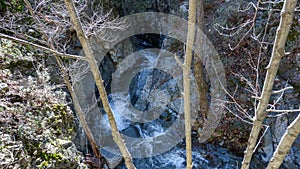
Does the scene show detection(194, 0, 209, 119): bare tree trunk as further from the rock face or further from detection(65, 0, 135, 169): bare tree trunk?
detection(65, 0, 135, 169): bare tree trunk

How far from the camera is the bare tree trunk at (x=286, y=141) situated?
1175mm

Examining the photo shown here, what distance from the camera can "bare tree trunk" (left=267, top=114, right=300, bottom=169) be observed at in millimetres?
1175

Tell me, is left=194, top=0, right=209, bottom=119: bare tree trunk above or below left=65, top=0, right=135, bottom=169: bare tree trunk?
below

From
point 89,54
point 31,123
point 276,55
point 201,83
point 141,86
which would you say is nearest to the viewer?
point 276,55

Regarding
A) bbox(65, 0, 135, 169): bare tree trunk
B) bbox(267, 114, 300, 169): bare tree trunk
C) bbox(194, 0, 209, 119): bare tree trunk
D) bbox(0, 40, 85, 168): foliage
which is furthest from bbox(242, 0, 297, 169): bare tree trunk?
bbox(194, 0, 209, 119): bare tree trunk

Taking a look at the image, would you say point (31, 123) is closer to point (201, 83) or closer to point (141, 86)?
point (201, 83)

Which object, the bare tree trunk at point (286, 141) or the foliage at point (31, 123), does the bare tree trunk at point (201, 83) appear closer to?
the foliage at point (31, 123)

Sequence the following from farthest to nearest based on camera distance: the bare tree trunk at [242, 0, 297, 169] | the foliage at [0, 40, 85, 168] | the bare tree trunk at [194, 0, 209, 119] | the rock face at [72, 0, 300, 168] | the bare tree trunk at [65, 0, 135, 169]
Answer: the bare tree trunk at [194, 0, 209, 119]
the rock face at [72, 0, 300, 168]
the foliage at [0, 40, 85, 168]
the bare tree trunk at [65, 0, 135, 169]
the bare tree trunk at [242, 0, 297, 169]

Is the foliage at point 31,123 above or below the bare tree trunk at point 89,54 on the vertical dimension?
below

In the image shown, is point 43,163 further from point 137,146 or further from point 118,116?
point 118,116

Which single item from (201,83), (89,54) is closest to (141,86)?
(201,83)

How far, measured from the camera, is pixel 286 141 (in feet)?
4.08

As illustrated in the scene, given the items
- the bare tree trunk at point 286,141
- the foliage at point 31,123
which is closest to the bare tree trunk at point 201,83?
the foliage at point 31,123

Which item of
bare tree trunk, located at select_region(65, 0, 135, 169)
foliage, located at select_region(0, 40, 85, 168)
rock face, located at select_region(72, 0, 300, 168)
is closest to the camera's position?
bare tree trunk, located at select_region(65, 0, 135, 169)
